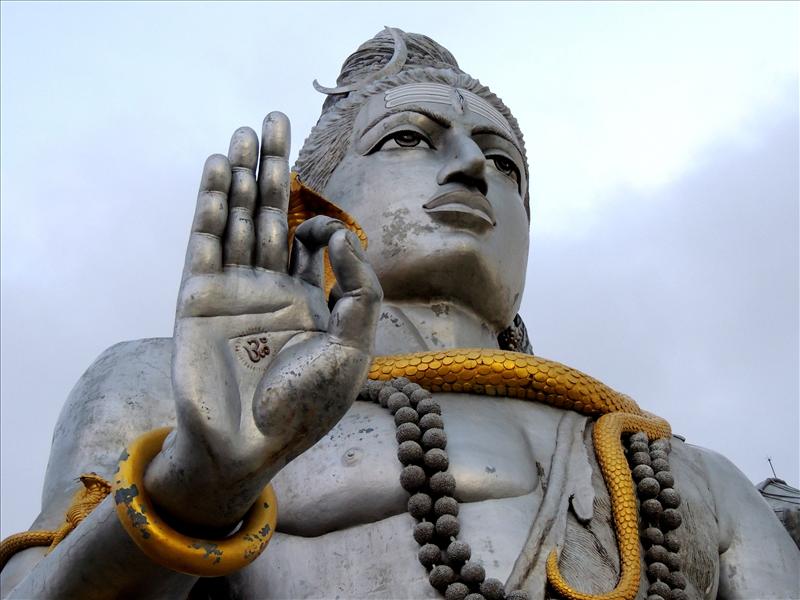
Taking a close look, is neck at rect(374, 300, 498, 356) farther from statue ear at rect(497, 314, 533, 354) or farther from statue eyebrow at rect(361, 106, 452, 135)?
statue eyebrow at rect(361, 106, 452, 135)

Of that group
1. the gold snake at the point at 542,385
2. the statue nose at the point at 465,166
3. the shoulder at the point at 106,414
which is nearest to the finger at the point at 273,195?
the gold snake at the point at 542,385

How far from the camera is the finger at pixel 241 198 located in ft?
13.0

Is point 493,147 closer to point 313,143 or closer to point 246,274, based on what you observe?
point 313,143

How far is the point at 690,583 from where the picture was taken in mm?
5191

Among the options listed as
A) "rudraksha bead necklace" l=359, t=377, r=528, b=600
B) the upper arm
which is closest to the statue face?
"rudraksha bead necklace" l=359, t=377, r=528, b=600

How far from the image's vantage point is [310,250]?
13.5 ft

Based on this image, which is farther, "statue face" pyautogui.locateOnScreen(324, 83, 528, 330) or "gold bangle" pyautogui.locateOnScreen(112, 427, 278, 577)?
"statue face" pyautogui.locateOnScreen(324, 83, 528, 330)

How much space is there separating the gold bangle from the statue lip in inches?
103

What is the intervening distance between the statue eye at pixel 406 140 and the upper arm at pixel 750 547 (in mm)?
2106

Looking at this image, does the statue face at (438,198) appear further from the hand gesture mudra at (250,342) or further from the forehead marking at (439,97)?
the hand gesture mudra at (250,342)

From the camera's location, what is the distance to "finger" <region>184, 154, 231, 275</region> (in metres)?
3.88

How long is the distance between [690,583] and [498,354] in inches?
47.9

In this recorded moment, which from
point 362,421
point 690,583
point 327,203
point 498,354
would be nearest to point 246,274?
point 327,203

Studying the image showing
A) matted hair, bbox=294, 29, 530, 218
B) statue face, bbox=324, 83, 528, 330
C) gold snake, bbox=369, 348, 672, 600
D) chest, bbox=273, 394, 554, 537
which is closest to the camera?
chest, bbox=273, 394, 554, 537
